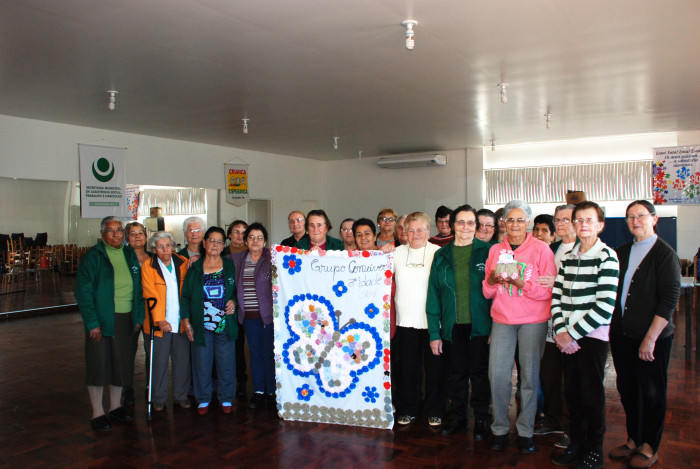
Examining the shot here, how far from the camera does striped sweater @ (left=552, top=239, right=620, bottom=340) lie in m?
2.85

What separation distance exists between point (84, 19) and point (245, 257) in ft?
8.14

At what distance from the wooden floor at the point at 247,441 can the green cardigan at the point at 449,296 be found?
784mm

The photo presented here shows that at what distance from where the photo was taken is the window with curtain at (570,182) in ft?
35.3

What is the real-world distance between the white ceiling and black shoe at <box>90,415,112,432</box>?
10.8 ft

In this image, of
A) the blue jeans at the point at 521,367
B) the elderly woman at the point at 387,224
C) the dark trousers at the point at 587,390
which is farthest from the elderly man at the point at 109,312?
the dark trousers at the point at 587,390

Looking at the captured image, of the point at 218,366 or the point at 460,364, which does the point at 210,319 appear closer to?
the point at 218,366

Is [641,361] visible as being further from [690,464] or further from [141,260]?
[141,260]

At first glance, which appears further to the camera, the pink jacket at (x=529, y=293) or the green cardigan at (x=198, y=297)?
the green cardigan at (x=198, y=297)

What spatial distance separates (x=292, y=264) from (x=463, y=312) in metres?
1.33

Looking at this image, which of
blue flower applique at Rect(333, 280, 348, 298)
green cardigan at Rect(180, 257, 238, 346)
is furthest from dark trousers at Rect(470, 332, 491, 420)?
green cardigan at Rect(180, 257, 238, 346)

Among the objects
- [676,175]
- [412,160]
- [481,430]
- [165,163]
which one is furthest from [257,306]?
[676,175]

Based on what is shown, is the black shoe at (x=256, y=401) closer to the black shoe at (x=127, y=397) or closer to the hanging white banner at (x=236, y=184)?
the black shoe at (x=127, y=397)

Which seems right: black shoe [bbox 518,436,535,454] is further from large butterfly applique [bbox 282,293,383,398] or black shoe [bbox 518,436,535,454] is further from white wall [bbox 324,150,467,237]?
white wall [bbox 324,150,467,237]

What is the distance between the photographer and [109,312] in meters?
3.87
